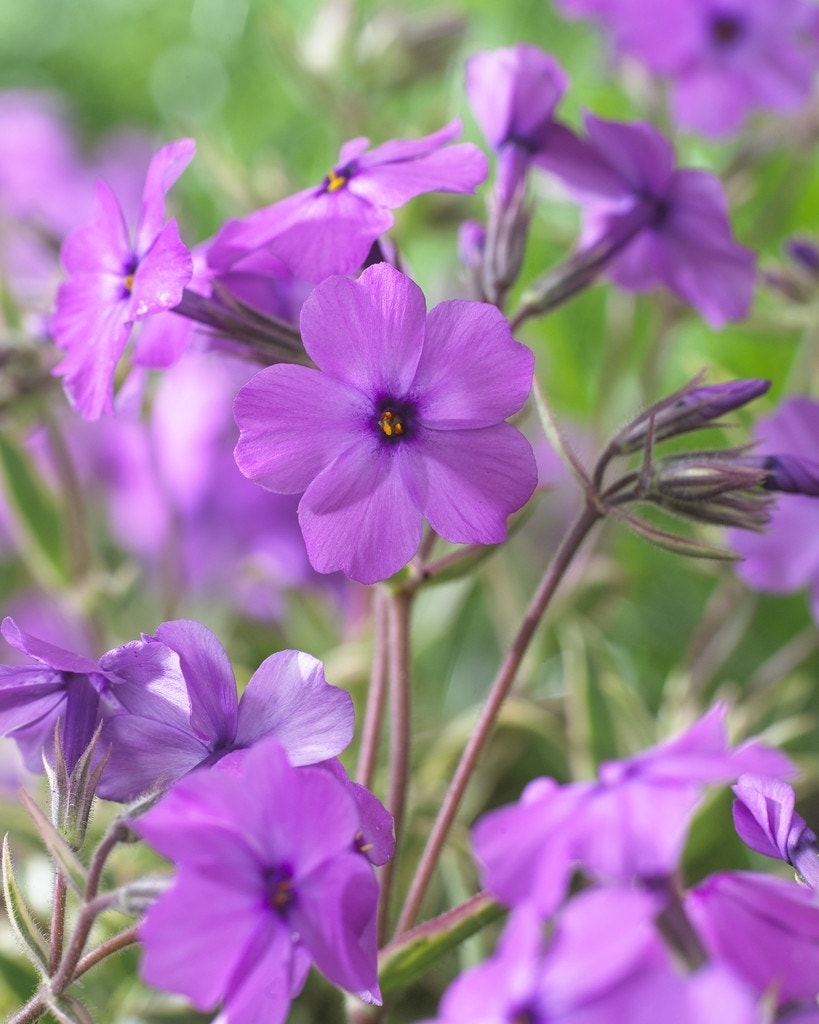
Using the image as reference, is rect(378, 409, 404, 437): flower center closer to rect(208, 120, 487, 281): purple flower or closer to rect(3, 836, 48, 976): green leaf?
rect(208, 120, 487, 281): purple flower

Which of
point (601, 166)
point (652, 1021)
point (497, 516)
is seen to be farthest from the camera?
point (601, 166)

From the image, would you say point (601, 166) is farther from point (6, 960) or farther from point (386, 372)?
point (6, 960)

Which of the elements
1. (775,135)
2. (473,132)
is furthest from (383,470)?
(473,132)

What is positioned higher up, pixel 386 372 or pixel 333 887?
pixel 386 372

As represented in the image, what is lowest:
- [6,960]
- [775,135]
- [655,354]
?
[6,960]

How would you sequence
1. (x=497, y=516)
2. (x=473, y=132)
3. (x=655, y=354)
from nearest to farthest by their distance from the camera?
(x=497, y=516) → (x=655, y=354) → (x=473, y=132)

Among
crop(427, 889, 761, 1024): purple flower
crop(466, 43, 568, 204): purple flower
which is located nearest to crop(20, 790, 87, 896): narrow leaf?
crop(427, 889, 761, 1024): purple flower

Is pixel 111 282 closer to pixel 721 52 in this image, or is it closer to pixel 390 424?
pixel 390 424

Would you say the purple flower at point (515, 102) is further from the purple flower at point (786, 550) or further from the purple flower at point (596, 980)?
the purple flower at point (596, 980)
